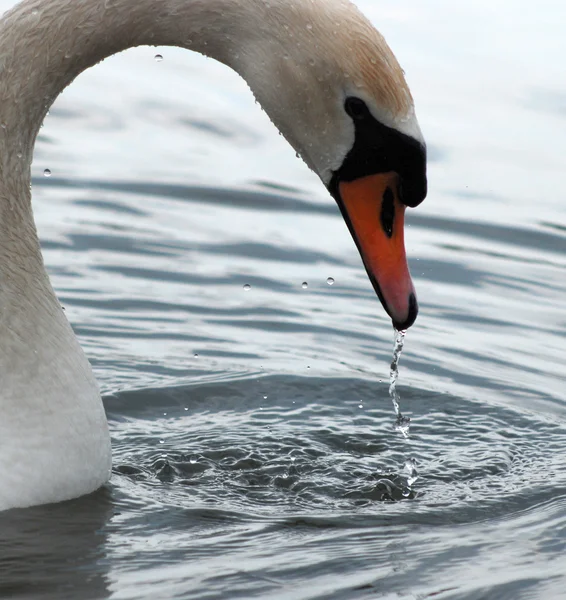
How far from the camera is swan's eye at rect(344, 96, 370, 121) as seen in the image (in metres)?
4.90

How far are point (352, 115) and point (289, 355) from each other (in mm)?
2848

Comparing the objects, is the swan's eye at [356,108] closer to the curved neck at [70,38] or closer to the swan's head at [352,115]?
the swan's head at [352,115]

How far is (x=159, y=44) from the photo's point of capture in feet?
17.1

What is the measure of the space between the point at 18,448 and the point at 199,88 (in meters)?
8.73

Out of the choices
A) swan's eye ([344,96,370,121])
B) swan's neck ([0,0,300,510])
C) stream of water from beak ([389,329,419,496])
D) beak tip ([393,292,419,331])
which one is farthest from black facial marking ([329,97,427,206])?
stream of water from beak ([389,329,419,496])

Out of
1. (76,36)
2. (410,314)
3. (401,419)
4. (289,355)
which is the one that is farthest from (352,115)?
(289,355)

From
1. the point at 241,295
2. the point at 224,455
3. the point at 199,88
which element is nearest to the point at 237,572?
the point at 224,455

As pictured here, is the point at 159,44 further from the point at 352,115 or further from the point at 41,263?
the point at 41,263

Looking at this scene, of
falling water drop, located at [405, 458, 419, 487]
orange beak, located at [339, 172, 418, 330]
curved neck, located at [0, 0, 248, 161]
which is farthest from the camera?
falling water drop, located at [405, 458, 419, 487]

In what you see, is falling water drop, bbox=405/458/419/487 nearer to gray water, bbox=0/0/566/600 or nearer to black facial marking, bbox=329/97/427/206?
gray water, bbox=0/0/566/600

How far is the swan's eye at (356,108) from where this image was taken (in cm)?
490

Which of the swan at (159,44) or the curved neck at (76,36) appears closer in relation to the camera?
the swan at (159,44)

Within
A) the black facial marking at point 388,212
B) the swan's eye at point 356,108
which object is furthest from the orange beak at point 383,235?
the swan's eye at point 356,108

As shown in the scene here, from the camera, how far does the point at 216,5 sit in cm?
496
